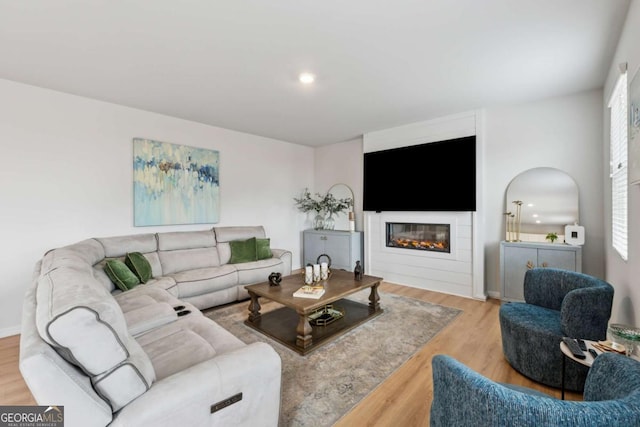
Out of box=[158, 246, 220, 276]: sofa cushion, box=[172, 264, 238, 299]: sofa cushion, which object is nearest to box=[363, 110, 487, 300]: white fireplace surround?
box=[172, 264, 238, 299]: sofa cushion

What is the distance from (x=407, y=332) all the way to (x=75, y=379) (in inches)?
102

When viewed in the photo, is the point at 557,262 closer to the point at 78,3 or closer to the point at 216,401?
the point at 216,401

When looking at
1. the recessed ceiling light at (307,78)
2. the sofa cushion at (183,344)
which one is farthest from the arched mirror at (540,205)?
the sofa cushion at (183,344)

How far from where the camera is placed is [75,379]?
1.00m

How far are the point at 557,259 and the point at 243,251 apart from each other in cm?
392

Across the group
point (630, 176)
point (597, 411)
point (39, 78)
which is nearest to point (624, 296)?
point (630, 176)

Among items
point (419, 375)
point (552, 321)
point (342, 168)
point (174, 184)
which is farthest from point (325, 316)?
point (342, 168)

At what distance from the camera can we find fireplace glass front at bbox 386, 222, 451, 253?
4.29 m

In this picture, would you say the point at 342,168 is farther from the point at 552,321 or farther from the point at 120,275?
the point at 552,321

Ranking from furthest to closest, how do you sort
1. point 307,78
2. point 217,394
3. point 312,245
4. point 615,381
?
point 312,245
point 307,78
point 217,394
point 615,381

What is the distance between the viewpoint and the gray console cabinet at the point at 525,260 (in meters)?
3.14

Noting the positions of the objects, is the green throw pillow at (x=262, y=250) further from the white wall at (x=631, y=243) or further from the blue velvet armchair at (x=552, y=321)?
the white wall at (x=631, y=243)

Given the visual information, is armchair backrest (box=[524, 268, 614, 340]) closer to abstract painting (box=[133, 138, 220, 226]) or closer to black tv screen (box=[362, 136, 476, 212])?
black tv screen (box=[362, 136, 476, 212])

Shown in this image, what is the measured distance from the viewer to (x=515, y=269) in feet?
11.4
